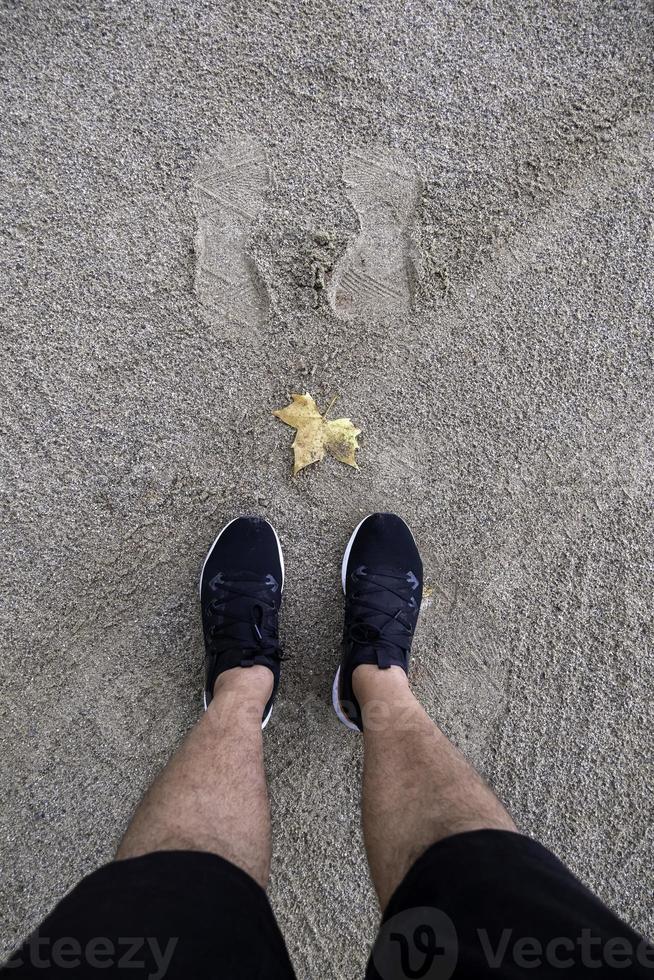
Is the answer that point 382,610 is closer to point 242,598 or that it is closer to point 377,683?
point 377,683

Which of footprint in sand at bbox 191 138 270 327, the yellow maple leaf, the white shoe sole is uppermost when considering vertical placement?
footprint in sand at bbox 191 138 270 327

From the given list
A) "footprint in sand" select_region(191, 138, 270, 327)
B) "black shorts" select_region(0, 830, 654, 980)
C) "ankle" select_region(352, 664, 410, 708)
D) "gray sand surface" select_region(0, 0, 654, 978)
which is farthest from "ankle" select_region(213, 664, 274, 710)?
"footprint in sand" select_region(191, 138, 270, 327)

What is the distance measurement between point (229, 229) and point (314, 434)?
22.5 inches

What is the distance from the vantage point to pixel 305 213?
1516 millimetres

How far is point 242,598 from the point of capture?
4.84ft

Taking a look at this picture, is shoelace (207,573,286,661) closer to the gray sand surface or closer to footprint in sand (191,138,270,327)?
the gray sand surface

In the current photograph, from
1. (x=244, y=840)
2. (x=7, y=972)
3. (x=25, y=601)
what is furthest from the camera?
(x=25, y=601)

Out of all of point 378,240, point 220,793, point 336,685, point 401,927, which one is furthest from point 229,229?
point 401,927

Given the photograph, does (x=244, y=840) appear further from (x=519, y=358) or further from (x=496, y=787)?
(x=519, y=358)

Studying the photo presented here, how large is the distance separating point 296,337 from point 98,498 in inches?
25.7

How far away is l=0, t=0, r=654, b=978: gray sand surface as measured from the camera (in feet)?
4.81

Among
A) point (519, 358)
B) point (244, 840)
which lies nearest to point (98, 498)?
point (244, 840)

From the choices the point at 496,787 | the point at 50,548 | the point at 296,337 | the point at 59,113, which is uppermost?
the point at 59,113

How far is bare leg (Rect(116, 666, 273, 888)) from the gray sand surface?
0.56 ft
